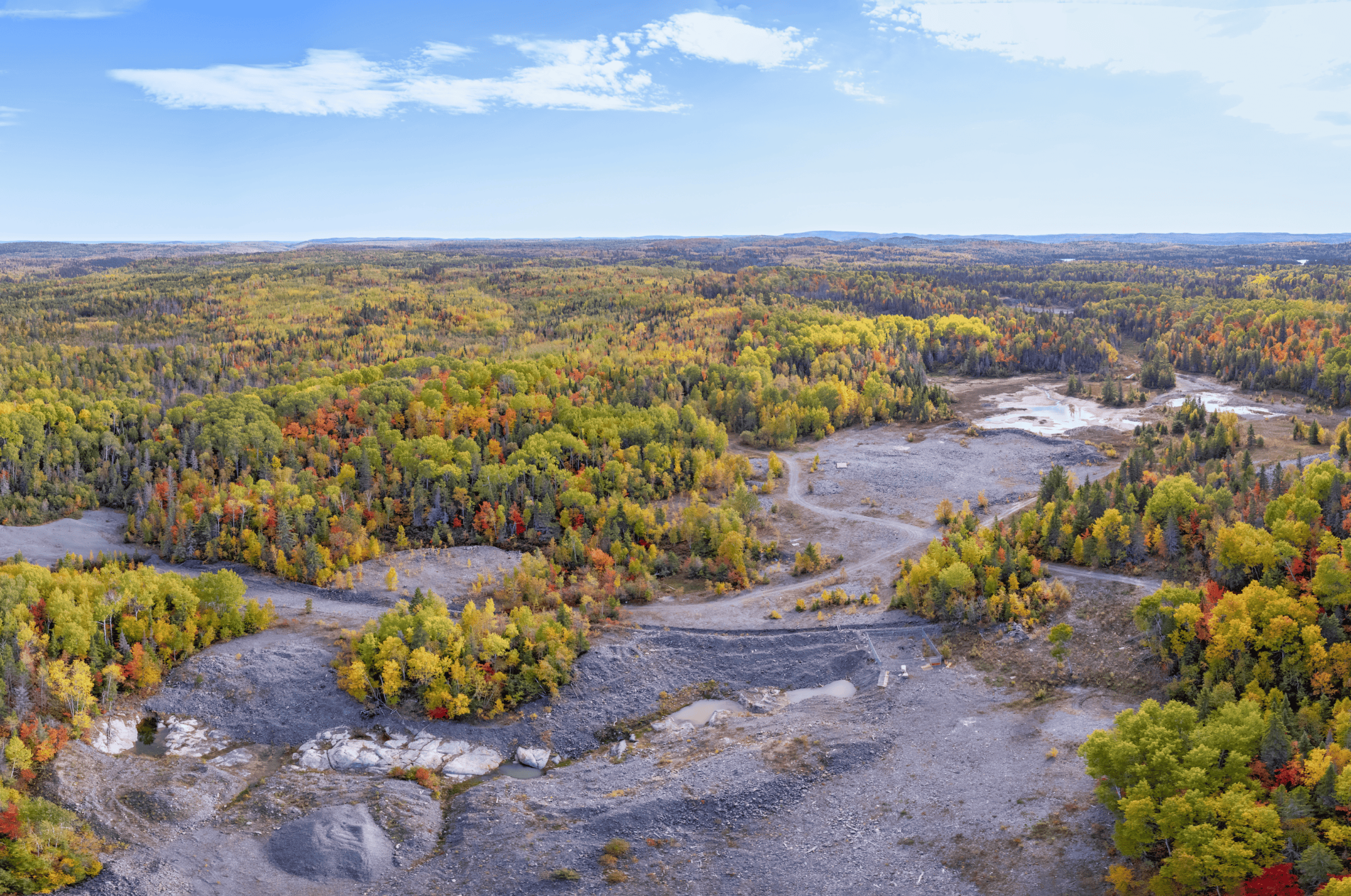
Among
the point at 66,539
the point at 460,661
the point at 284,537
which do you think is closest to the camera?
the point at 460,661

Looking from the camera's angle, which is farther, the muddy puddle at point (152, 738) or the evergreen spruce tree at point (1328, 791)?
the muddy puddle at point (152, 738)

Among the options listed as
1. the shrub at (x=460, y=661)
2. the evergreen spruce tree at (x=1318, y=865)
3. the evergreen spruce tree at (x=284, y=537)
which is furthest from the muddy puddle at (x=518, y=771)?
the evergreen spruce tree at (x=284, y=537)

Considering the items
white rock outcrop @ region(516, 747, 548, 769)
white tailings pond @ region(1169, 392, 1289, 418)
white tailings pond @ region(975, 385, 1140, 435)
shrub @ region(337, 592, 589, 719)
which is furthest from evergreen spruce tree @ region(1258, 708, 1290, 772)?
white tailings pond @ region(1169, 392, 1289, 418)

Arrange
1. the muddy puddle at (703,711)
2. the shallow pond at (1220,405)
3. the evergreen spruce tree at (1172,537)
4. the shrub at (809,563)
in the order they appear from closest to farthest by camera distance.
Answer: the muddy puddle at (703,711)
the evergreen spruce tree at (1172,537)
the shrub at (809,563)
the shallow pond at (1220,405)

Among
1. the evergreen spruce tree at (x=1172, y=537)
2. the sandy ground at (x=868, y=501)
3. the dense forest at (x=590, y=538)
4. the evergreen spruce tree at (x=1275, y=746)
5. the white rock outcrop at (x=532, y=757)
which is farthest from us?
the sandy ground at (x=868, y=501)

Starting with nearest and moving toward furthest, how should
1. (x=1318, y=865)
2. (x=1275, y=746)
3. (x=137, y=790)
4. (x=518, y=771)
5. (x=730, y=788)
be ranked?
(x=1318, y=865), (x=1275, y=746), (x=137, y=790), (x=730, y=788), (x=518, y=771)

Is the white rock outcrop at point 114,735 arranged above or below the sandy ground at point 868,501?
below

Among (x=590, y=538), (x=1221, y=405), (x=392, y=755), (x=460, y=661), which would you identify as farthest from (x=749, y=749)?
Result: (x=1221, y=405)

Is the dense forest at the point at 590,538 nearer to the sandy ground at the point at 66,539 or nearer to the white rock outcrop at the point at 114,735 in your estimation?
the white rock outcrop at the point at 114,735

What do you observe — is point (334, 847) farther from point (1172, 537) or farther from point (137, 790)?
point (1172, 537)
